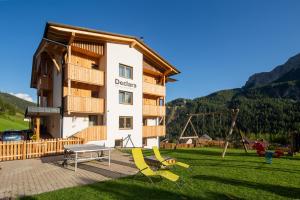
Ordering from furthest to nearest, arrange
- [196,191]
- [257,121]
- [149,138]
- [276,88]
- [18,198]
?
1. [276,88]
2. [257,121]
3. [149,138]
4. [196,191]
5. [18,198]

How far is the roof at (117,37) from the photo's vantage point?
18038 millimetres

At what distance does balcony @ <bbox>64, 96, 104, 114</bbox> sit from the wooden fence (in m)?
3.98

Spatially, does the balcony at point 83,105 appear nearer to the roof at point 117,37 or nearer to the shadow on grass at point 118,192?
the roof at point 117,37

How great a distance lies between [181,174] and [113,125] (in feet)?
43.6

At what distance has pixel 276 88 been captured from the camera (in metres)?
144

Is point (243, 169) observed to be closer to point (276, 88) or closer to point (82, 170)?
point (82, 170)

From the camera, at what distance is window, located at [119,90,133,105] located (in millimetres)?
23094

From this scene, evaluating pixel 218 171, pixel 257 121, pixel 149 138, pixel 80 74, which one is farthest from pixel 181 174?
pixel 257 121

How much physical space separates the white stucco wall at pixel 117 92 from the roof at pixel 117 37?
26.8 inches

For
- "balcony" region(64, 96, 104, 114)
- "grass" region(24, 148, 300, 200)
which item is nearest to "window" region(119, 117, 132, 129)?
"balcony" region(64, 96, 104, 114)

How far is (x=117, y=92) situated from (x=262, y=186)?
16420 mm

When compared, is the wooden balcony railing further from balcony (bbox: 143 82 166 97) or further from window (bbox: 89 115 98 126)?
balcony (bbox: 143 82 166 97)

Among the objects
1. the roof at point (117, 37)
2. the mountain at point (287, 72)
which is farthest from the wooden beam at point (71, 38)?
the mountain at point (287, 72)

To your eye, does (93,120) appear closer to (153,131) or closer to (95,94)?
(95,94)
